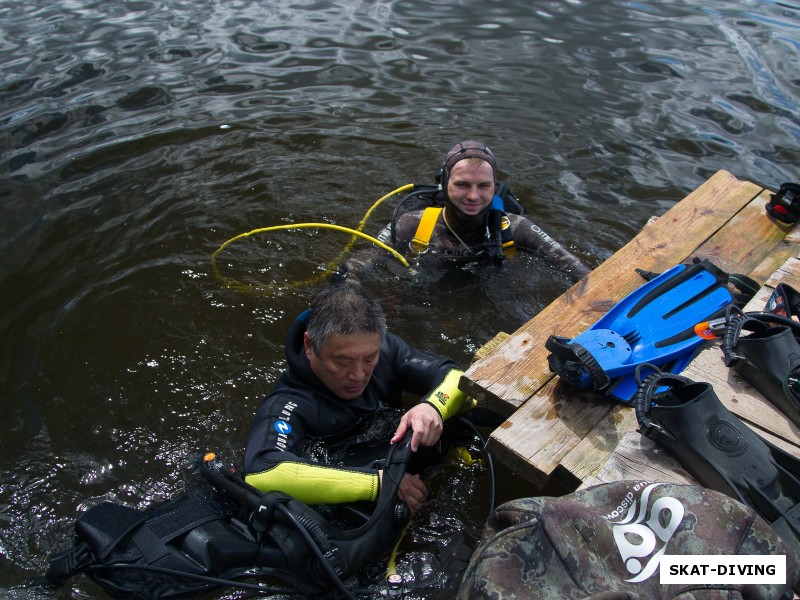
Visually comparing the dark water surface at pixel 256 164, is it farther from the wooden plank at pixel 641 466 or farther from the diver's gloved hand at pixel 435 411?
the wooden plank at pixel 641 466

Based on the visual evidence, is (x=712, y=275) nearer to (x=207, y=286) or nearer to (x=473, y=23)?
(x=207, y=286)

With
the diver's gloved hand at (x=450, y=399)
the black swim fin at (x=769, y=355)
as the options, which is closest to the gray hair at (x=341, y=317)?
the diver's gloved hand at (x=450, y=399)

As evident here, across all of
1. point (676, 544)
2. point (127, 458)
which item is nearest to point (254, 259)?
point (127, 458)

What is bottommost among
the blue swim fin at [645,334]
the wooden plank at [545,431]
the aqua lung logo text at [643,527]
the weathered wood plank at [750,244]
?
the wooden plank at [545,431]

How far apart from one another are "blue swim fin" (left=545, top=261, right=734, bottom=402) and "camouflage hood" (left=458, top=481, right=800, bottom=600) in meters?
1.03

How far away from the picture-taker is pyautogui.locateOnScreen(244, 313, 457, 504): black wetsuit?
9.72 feet

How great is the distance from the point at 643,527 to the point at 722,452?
557 millimetres

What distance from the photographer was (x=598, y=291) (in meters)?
4.19

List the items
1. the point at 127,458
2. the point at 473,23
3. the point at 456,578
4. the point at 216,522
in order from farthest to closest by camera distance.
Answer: the point at 473,23 → the point at 127,458 → the point at 456,578 → the point at 216,522

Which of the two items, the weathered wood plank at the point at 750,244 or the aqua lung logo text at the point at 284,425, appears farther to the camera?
the weathered wood plank at the point at 750,244

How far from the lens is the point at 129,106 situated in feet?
23.5

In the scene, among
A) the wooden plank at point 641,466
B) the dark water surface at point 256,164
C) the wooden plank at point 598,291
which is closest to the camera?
the wooden plank at point 641,466

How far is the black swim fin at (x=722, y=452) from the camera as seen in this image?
2438 mm

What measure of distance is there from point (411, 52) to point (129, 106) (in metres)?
3.42
